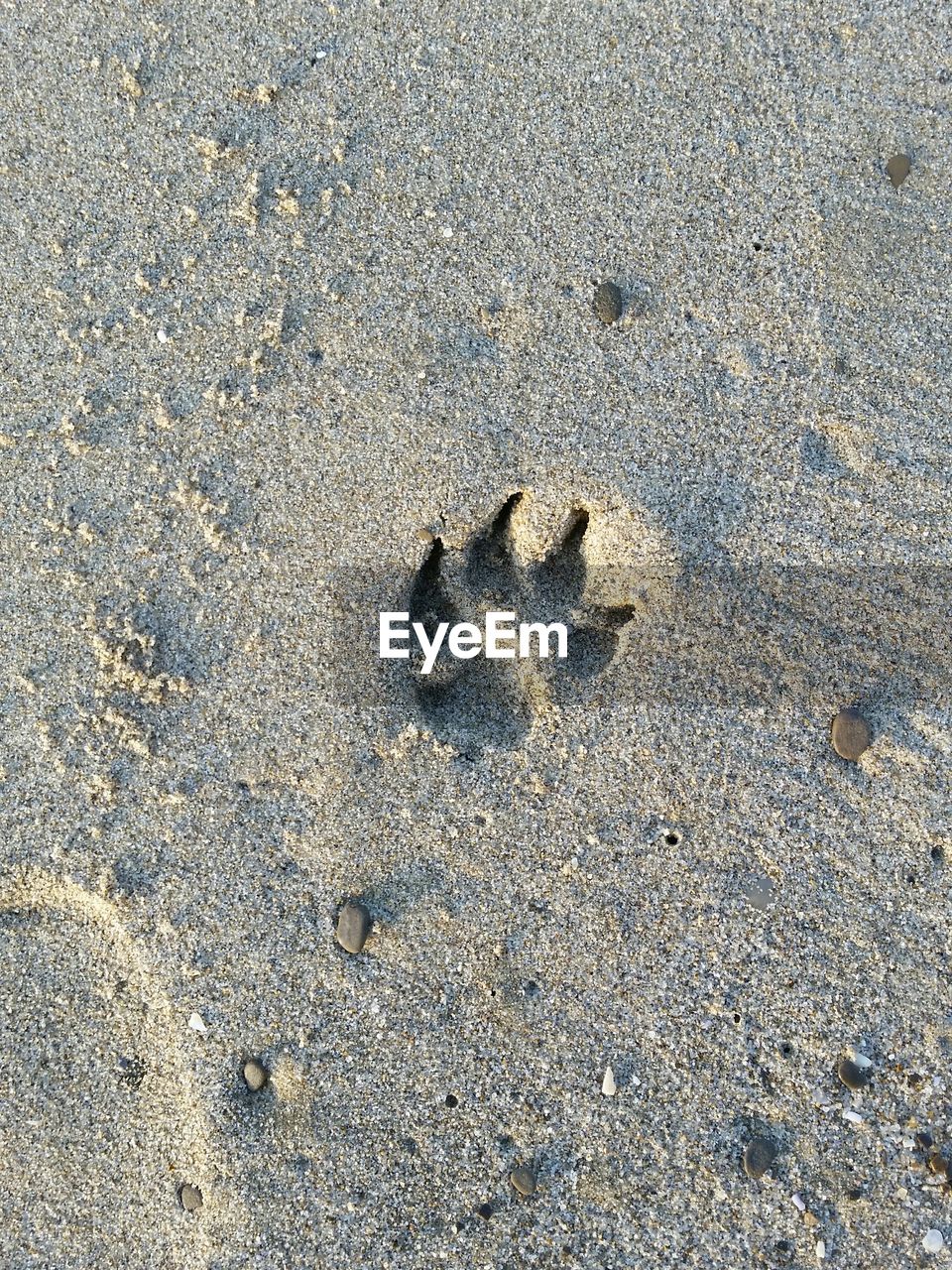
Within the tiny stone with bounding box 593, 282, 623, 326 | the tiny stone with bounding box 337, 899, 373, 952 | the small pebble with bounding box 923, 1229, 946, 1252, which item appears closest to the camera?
the small pebble with bounding box 923, 1229, 946, 1252

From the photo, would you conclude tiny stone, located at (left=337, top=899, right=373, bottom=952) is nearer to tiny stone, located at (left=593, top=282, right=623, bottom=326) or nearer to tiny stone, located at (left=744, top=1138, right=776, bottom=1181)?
tiny stone, located at (left=744, top=1138, right=776, bottom=1181)

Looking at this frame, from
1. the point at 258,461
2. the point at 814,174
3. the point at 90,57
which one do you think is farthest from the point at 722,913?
the point at 90,57

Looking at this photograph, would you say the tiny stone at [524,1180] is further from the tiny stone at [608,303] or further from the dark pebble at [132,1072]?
the tiny stone at [608,303]

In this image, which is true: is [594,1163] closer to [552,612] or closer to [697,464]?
[552,612]

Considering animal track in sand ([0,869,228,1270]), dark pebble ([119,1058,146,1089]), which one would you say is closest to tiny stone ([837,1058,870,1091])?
animal track in sand ([0,869,228,1270])

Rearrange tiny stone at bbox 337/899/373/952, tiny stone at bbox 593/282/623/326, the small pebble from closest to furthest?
1. the small pebble
2. tiny stone at bbox 337/899/373/952
3. tiny stone at bbox 593/282/623/326

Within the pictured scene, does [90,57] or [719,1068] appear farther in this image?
[90,57]
